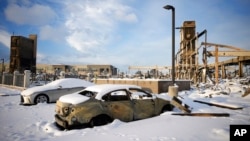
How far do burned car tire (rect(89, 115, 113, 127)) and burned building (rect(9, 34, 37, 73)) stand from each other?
42497mm

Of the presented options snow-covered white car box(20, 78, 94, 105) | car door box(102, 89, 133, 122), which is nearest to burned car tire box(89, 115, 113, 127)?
car door box(102, 89, 133, 122)

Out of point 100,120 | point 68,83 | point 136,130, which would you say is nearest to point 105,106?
point 100,120

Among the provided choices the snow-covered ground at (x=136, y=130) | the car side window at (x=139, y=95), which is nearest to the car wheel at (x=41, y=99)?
the snow-covered ground at (x=136, y=130)

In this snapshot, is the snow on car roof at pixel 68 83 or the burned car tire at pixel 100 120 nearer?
the burned car tire at pixel 100 120

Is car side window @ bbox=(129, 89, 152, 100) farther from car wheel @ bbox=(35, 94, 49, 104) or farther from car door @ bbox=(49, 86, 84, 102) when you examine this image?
car wheel @ bbox=(35, 94, 49, 104)

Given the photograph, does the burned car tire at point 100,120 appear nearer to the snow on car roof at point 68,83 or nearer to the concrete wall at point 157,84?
the snow on car roof at point 68,83

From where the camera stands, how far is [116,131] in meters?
6.05

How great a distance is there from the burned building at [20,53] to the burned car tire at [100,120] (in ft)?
139

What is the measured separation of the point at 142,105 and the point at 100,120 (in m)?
1.73

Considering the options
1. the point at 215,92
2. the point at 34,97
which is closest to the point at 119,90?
the point at 34,97

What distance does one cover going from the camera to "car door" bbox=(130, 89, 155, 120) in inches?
301

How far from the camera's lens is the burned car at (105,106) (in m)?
6.49

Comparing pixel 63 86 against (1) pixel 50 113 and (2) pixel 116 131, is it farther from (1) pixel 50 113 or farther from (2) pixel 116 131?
(2) pixel 116 131

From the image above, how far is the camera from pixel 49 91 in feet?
41.0
